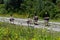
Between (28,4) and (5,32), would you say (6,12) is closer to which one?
(28,4)

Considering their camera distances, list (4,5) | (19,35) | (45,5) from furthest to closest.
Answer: (4,5)
(45,5)
(19,35)

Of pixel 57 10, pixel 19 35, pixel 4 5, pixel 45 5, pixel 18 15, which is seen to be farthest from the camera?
pixel 4 5

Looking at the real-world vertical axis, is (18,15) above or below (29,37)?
below

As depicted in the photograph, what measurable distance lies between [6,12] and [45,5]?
791cm

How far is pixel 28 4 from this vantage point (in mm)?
40969

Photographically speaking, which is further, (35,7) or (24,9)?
(24,9)

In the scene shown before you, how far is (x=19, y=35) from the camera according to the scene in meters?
12.1

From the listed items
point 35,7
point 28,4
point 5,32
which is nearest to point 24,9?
point 28,4

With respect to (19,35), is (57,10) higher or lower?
lower

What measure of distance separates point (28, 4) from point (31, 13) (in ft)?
9.26

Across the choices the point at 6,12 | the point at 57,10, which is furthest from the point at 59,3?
the point at 6,12

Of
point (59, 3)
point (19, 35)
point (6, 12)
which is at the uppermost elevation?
point (19, 35)

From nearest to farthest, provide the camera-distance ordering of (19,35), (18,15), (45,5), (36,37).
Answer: (36,37), (19,35), (45,5), (18,15)

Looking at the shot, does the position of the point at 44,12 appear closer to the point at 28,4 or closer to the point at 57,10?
the point at 57,10
